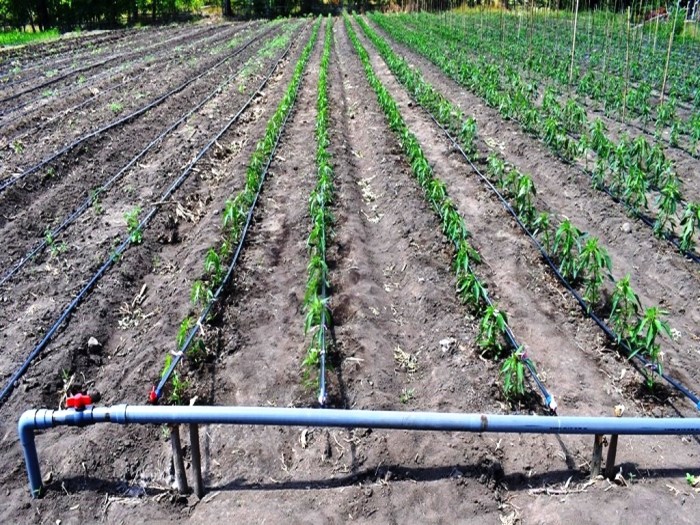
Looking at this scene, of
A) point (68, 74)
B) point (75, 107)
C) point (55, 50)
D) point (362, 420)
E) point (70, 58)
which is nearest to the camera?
point (362, 420)

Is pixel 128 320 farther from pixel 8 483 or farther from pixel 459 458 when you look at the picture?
pixel 459 458

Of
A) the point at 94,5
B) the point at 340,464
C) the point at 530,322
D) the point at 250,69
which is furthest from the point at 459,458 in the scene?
the point at 94,5

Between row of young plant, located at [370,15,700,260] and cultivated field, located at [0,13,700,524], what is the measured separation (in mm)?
71

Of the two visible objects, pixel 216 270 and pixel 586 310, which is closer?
pixel 586 310

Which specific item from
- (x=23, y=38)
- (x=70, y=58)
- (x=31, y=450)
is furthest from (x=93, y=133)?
(x=23, y=38)

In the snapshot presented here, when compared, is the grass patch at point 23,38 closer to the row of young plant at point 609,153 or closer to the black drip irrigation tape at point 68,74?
the black drip irrigation tape at point 68,74

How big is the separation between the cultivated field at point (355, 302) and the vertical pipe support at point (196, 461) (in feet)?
0.24

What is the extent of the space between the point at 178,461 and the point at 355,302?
252 cm

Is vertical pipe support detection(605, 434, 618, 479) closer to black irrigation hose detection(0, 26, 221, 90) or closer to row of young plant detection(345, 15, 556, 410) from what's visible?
row of young plant detection(345, 15, 556, 410)

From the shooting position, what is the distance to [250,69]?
61.0ft

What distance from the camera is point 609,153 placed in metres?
8.60

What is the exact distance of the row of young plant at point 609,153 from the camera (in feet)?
22.7

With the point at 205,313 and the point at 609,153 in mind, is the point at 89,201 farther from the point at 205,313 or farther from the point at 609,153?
the point at 609,153

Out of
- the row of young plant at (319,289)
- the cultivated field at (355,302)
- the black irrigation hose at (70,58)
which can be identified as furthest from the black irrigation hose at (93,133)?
the black irrigation hose at (70,58)
